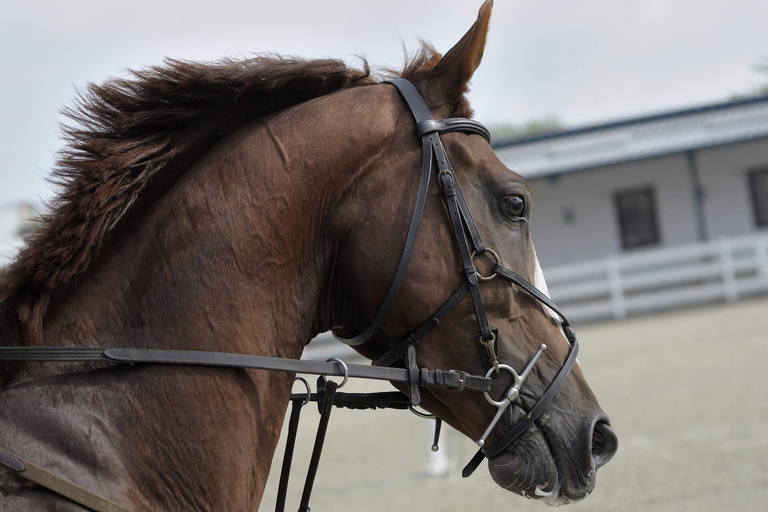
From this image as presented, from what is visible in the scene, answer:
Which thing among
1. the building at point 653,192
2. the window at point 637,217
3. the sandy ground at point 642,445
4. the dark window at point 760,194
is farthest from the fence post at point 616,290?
the dark window at point 760,194

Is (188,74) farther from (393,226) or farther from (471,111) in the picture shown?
(471,111)

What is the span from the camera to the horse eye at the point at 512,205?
2189mm

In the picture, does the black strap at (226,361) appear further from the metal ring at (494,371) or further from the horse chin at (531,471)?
the horse chin at (531,471)

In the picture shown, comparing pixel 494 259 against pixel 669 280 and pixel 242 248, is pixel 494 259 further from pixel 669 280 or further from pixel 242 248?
pixel 669 280

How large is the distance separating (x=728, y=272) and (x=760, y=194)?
473 cm

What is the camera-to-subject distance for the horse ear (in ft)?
7.23

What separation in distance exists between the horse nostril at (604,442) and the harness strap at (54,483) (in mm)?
1356

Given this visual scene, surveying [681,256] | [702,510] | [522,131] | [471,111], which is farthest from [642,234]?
[522,131]

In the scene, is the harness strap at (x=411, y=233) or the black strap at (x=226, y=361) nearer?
the black strap at (x=226, y=361)

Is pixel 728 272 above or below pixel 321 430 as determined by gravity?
below

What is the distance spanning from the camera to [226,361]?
1.93 meters

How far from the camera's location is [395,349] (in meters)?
2.15

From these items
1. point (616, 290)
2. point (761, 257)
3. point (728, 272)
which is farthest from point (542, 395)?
point (761, 257)

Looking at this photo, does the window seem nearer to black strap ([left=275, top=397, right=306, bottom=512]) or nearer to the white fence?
the white fence
